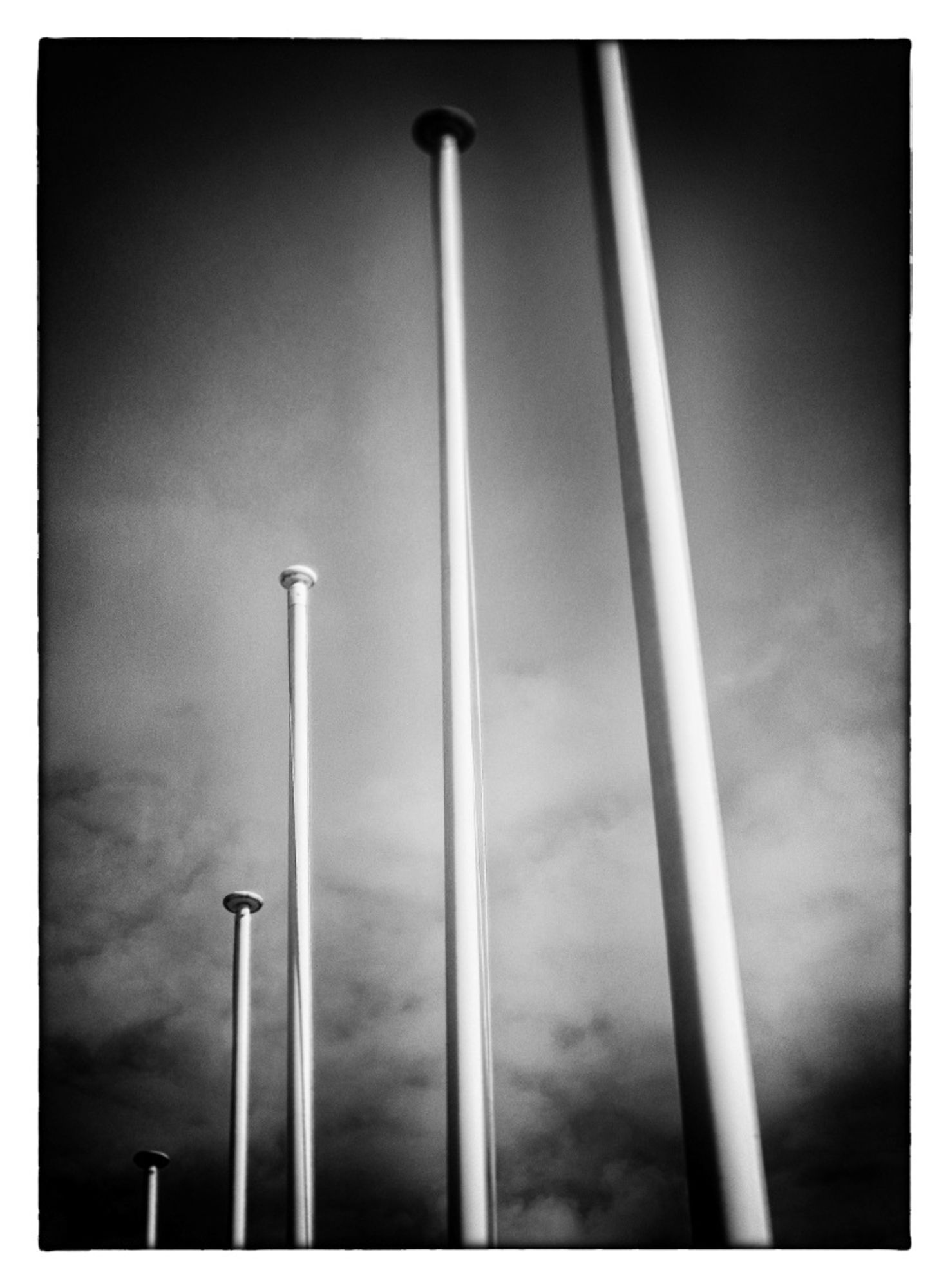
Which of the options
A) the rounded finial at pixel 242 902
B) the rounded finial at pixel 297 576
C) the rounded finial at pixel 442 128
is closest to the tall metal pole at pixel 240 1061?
the rounded finial at pixel 242 902

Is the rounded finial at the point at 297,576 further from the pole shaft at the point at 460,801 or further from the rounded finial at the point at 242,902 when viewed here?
the rounded finial at the point at 242,902

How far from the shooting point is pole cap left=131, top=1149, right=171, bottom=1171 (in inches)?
77.3

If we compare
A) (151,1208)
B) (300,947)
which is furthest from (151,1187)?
(300,947)

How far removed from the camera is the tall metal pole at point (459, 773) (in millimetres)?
1985

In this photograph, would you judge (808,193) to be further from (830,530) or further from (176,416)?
(176,416)

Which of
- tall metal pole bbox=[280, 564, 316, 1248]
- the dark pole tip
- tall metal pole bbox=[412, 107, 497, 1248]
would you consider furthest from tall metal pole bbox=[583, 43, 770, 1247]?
the dark pole tip

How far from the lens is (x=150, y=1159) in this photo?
1979 millimetres

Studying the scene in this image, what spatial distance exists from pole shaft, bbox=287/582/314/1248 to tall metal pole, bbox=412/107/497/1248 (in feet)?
0.64

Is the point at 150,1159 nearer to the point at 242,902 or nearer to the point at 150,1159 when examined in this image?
the point at 150,1159

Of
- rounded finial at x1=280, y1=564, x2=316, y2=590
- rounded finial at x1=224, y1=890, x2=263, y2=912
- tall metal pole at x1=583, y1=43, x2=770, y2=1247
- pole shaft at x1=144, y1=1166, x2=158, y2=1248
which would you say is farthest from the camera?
rounded finial at x1=280, y1=564, x2=316, y2=590

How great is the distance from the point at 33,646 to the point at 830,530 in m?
1.13

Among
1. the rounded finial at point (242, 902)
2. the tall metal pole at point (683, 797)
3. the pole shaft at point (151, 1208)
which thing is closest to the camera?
the tall metal pole at point (683, 797)

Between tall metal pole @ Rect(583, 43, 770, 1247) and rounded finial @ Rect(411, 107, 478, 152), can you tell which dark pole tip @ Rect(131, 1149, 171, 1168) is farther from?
rounded finial @ Rect(411, 107, 478, 152)
